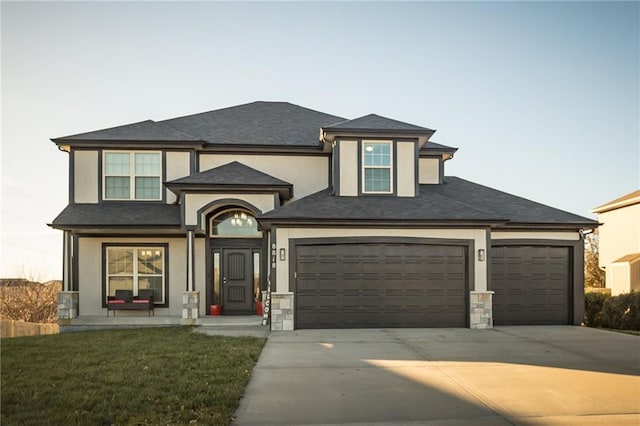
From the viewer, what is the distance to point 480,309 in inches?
483

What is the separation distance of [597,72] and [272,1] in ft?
35.5

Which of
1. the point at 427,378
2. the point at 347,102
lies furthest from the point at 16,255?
the point at 427,378

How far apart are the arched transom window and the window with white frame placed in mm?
1919

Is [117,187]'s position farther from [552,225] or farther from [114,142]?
[552,225]

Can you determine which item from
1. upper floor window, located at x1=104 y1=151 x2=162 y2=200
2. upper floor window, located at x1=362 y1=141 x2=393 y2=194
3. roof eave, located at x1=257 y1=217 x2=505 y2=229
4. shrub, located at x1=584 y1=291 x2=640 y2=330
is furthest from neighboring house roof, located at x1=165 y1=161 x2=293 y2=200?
shrub, located at x1=584 y1=291 x2=640 y2=330

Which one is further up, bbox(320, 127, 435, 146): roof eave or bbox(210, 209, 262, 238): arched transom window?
bbox(320, 127, 435, 146): roof eave

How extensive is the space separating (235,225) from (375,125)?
18.2 ft

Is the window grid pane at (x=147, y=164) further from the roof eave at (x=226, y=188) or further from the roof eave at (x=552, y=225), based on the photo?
the roof eave at (x=552, y=225)

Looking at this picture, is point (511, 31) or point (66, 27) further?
point (511, 31)

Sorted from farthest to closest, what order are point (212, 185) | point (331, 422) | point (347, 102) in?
point (347, 102) < point (212, 185) < point (331, 422)

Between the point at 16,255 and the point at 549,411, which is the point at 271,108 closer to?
the point at 549,411

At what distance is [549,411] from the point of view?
17.2ft

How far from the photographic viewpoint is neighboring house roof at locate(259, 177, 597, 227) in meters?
12.1

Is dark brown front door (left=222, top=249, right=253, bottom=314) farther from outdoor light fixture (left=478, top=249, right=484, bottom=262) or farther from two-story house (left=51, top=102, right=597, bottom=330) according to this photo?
outdoor light fixture (left=478, top=249, right=484, bottom=262)
